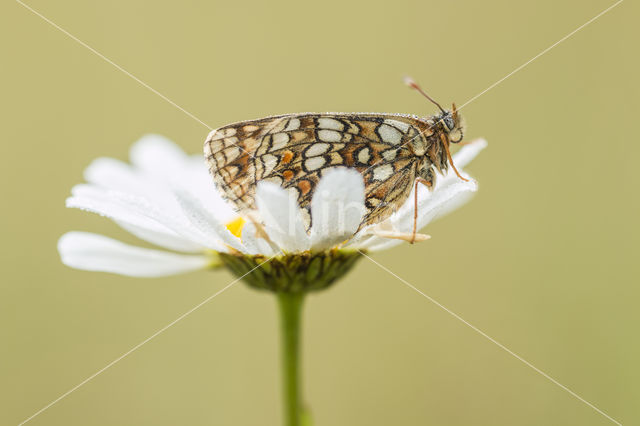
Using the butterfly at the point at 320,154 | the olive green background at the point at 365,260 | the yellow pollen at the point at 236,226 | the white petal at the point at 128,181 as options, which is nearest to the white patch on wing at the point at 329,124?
the butterfly at the point at 320,154

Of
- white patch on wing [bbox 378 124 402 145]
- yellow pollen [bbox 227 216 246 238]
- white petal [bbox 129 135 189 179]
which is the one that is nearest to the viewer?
white patch on wing [bbox 378 124 402 145]

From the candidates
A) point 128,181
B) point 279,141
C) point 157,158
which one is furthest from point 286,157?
point 157,158

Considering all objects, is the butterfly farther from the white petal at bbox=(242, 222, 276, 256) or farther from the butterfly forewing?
the white petal at bbox=(242, 222, 276, 256)

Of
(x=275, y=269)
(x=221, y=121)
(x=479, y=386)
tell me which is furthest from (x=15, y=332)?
(x=479, y=386)

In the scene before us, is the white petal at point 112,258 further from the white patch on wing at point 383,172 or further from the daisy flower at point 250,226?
the white patch on wing at point 383,172

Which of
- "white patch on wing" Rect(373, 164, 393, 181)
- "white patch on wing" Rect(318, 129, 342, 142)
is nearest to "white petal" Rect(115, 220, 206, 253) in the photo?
"white patch on wing" Rect(318, 129, 342, 142)

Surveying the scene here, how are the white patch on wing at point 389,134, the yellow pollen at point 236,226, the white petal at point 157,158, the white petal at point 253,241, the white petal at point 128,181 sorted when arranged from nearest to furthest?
the white petal at point 253,241 → the white patch on wing at point 389,134 → the yellow pollen at point 236,226 → the white petal at point 128,181 → the white petal at point 157,158
